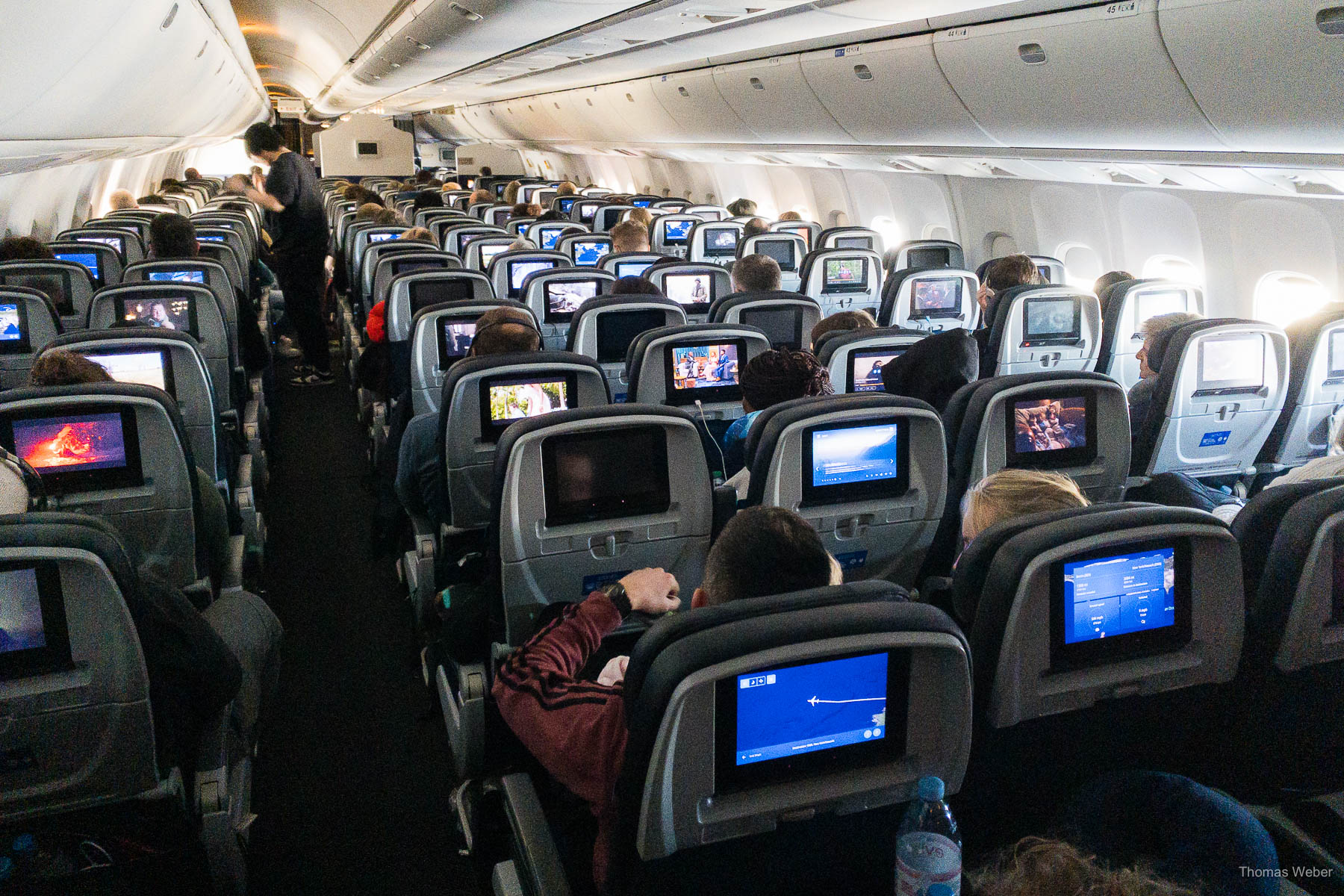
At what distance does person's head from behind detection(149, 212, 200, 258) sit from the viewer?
738 cm

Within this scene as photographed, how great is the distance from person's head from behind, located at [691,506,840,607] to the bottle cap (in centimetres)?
43

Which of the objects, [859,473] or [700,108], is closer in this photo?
[859,473]

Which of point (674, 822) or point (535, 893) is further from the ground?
point (674, 822)

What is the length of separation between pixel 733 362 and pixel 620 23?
3.76 meters

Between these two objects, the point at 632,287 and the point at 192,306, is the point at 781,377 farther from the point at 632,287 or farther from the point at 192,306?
A: the point at 192,306

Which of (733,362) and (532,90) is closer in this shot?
(733,362)

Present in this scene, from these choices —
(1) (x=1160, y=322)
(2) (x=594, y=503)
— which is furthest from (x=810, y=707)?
(1) (x=1160, y=322)

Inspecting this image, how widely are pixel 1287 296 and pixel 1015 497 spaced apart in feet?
20.5

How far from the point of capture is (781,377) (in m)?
4.09

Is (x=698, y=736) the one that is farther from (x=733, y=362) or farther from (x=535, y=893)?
(x=733, y=362)

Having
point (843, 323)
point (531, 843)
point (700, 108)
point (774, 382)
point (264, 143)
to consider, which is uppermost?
point (700, 108)

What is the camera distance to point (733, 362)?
4996 millimetres

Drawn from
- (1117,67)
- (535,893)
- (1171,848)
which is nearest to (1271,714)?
(1171,848)

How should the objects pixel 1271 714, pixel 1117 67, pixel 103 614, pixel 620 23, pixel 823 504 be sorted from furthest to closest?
pixel 620 23
pixel 1117 67
pixel 823 504
pixel 1271 714
pixel 103 614
